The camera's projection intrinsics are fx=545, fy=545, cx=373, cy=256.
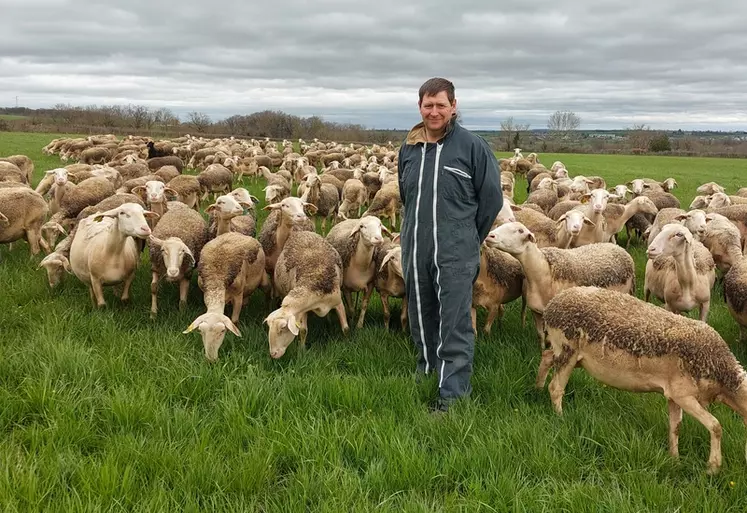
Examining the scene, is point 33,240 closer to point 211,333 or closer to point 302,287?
point 211,333

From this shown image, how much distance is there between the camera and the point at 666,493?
→ 338 cm

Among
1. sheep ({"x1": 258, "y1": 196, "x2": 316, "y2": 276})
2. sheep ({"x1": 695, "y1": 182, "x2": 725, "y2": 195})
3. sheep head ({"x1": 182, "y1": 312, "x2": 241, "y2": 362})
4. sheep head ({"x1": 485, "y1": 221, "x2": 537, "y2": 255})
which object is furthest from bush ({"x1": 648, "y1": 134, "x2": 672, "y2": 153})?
sheep head ({"x1": 182, "y1": 312, "x2": 241, "y2": 362})

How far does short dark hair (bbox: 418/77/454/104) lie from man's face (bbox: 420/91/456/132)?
0.03m

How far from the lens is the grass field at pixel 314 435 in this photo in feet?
10.8

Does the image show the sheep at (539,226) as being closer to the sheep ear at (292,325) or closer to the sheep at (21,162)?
the sheep ear at (292,325)

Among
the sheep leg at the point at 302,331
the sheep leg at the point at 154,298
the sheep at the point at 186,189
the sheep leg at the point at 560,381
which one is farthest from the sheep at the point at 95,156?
the sheep leg at the point at 560,381

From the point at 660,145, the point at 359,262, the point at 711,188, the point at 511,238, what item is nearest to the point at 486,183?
the point at 511,238

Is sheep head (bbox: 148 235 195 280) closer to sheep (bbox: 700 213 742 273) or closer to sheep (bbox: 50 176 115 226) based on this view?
sheep (bbox: 50 176 115 226)

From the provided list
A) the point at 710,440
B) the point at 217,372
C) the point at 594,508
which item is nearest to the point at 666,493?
the point at 594,508

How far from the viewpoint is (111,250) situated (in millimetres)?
6660

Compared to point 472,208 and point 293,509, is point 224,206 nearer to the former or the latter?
point 472,208

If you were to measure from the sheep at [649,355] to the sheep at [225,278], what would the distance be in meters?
3.08

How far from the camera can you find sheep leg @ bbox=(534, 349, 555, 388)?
468 cm

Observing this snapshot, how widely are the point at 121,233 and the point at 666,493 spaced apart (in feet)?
20.1
